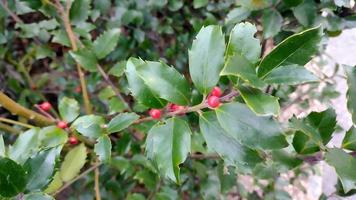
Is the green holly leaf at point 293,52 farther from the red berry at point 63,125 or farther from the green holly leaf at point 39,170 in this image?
the red berry at point 63,125

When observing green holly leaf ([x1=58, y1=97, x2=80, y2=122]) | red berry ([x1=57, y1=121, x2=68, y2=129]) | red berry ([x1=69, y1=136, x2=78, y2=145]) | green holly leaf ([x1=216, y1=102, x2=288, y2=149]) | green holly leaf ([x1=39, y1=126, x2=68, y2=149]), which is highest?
green holly leaf ([x1=216, y1=102, x2=288, y2=149])

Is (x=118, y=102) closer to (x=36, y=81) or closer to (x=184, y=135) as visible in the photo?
(x=184, y=135)

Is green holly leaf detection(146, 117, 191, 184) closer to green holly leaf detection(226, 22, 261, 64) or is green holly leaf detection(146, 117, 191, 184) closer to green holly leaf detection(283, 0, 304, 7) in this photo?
green holly leaf detection(226, 22, 261, 64)

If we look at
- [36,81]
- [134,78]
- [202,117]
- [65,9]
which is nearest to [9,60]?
[36,81]

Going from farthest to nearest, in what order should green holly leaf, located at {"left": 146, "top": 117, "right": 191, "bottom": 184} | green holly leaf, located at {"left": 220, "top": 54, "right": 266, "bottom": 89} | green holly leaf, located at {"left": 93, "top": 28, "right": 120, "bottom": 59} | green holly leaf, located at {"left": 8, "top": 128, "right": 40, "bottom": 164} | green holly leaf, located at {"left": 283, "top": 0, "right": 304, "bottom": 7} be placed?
green holly leaf, located at {"left": 93, "top": 28, "right": 120, "bottom": 59}, green holly leaf, located at {"left": 283, "top": 0, "right": 304, "bottom": 7}, green holly leaf, located at {"left": 8, "top": 128, "right": 40, "bottom": 164}, green holly leaf, located at {"left": 146, "top": 117, "right": 191, "bottom": 184}, green holly leaf, located at {"left": 220, "top": 54, "right": 266, "bottom": 89}

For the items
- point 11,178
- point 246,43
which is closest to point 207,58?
point 246,43

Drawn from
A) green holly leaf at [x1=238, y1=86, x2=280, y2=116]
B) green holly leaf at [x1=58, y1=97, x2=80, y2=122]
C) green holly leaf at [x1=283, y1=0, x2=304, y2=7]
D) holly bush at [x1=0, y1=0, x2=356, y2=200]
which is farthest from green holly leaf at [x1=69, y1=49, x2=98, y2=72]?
green holly leaf at [x1=238, y1=86, x2=280, y2=116]

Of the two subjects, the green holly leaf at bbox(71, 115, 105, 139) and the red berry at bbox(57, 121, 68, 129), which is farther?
the red berry at bbox(57, 121, 68, 129)
